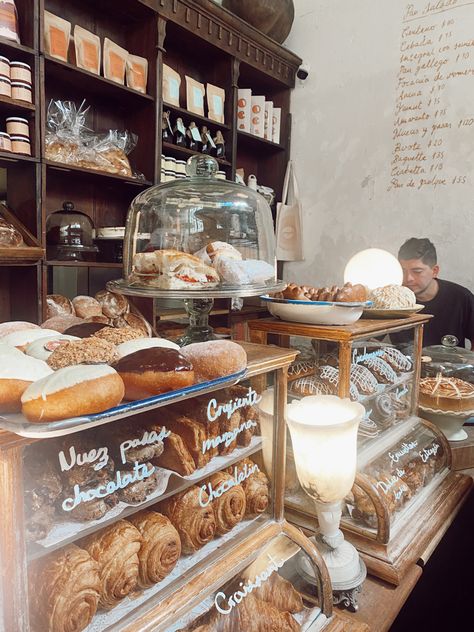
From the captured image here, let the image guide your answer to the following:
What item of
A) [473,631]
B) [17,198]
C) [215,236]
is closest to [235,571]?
[215,236]

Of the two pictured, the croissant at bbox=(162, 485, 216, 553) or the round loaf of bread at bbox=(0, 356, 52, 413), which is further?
the croissant at bbox=(162, 485, 216, 553)

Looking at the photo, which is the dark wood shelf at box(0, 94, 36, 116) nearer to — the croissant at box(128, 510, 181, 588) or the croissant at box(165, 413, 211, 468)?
the croissant at box(165, 413, 211, 468)

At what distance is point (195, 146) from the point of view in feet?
9.98

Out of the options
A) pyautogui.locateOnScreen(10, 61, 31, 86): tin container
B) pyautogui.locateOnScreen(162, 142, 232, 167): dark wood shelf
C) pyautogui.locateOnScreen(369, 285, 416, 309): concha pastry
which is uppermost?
pyautogui.locateOnScreen(10, 61, 31, 86): tin container

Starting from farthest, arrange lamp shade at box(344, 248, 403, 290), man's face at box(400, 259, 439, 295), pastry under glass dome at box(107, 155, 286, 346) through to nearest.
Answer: man's face at box(400, 259, 439, 295) → lamp shade at box(344, 248, 403, 290) → pastry under glass dome at box(107, 155, 286, 346)

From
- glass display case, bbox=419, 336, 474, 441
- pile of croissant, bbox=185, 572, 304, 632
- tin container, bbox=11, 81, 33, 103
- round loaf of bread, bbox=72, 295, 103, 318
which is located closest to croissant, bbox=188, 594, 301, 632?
pile of croissant, bbox=185, 572, 304, 632

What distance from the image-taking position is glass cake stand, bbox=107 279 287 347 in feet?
3.06

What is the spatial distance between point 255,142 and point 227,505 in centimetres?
317

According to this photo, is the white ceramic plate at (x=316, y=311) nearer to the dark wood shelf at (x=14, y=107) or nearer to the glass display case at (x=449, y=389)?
the glass display case at (x=449, y=389)

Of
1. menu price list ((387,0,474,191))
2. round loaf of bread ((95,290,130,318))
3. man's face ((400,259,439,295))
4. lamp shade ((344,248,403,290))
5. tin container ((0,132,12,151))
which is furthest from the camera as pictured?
menu price list ((387,0,474,191))

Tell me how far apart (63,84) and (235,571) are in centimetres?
254

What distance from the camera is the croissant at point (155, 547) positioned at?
0.79 meters

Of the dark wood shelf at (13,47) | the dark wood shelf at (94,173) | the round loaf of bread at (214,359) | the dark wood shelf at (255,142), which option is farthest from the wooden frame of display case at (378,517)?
the dark wood shelf at (255,142)

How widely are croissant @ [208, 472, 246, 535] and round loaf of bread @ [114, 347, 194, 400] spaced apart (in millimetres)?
303
